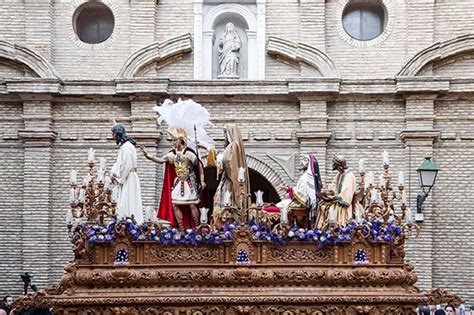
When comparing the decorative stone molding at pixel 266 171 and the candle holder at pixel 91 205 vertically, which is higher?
the decorative stone molding at pixel 266 171

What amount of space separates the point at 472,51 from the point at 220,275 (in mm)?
10871

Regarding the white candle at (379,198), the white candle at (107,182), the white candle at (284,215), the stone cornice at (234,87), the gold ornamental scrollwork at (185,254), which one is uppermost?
the stone cornice at (234,87)

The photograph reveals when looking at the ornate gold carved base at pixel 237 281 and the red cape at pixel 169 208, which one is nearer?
the ornate gold carved base at pixel 237 281

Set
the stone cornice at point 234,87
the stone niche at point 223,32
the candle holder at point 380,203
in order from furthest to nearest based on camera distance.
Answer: the stone niche at point 223,32 < the stone cornice at point 234,87 < the candle holder at point 380,203

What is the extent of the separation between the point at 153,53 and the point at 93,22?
191 cm

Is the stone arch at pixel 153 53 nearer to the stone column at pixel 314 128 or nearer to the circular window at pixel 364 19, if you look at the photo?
the stone column at pixel 314 128

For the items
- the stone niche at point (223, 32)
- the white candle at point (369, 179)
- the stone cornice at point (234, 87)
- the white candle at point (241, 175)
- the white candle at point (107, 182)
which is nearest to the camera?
the white candle at point (241, 175)

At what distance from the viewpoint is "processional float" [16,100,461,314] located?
541 inches

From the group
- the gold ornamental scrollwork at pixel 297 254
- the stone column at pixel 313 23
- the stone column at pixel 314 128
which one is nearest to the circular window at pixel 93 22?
the stone column at pixel 313 23

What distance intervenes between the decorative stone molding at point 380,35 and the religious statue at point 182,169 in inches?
310

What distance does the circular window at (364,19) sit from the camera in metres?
23.6

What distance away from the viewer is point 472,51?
22.7m

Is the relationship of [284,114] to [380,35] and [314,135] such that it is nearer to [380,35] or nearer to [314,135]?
[314,135]

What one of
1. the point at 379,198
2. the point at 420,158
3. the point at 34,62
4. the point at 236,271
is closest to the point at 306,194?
the point at 379,198
